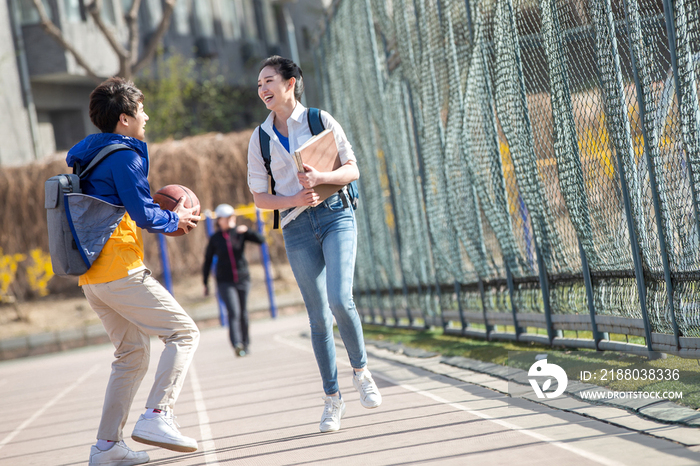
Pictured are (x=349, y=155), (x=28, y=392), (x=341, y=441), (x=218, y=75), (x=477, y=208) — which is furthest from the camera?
(x=218, y=75)

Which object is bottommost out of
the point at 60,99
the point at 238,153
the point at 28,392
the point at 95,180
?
the point at 28,392

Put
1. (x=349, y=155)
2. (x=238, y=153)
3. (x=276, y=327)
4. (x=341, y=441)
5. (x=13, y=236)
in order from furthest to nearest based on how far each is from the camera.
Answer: (x=238, y=153) < (x=13, y=236) < (x=276, y=327) < (x=349, y=155) < (x=341, y=441)

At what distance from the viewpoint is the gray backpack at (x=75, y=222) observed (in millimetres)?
4328

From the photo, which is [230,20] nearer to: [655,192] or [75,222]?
[75,222]

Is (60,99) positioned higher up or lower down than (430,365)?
higher up

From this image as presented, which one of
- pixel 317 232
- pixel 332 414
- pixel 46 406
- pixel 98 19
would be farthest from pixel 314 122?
pixel 98 19

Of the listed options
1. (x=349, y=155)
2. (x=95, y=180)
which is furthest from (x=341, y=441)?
(x=95, y=180)

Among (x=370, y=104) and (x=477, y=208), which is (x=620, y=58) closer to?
(x=477, y=208)

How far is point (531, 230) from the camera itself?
264 inches

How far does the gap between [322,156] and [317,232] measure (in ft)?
1.48

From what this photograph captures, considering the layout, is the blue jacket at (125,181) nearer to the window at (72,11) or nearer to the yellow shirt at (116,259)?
the yellow shirt at (116,259)

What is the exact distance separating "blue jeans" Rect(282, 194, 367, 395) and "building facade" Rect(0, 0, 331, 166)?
16668mm

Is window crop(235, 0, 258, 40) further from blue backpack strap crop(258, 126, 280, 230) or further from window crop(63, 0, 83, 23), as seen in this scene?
blue backpack strap crop(258, 126, 280, 230)

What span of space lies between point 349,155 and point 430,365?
275cm
